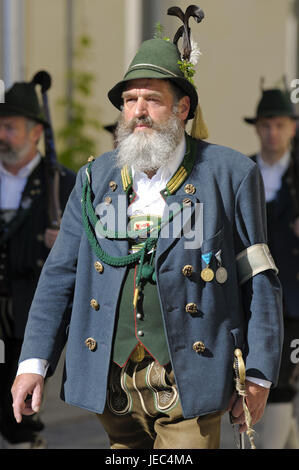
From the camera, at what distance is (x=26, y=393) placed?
10.2 feet

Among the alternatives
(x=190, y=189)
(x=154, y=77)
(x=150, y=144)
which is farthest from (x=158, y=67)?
(x=190, y=189)

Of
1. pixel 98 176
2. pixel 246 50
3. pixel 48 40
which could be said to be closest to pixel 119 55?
pixel 48 40

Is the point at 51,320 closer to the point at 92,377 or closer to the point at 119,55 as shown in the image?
the point at 92,377

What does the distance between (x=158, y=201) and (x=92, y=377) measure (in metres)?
0.67

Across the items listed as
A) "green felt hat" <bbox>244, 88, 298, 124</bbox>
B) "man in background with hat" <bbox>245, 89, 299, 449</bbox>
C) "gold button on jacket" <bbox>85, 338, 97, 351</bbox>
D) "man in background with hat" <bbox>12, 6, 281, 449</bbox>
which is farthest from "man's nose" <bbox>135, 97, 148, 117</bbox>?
"green felt hat" <bbox>244, 88, 298, 124</bbox>

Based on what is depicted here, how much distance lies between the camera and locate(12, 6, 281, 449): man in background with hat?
10.0 ft

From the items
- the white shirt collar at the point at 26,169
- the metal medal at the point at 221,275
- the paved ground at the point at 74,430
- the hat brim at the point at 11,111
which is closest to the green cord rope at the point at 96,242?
→ the metal medal at the point at 221,275

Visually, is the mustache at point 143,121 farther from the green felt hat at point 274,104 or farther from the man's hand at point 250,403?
the green felt hat at point 274,104

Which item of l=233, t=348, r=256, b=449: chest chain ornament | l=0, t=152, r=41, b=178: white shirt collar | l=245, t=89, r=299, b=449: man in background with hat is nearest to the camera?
l=233, t=348, r=256, b=449: chest chain ornament

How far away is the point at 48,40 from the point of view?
9727 mm

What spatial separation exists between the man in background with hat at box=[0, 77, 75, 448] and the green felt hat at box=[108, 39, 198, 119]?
1653 millimetres

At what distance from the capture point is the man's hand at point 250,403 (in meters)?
3.04

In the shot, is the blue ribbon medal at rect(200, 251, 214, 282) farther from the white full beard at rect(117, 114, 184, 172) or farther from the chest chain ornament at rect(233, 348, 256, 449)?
the white full beard at rect(117, 114, 184, 172)

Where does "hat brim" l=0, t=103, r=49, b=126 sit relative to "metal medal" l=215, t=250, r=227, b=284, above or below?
above
